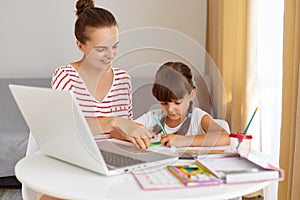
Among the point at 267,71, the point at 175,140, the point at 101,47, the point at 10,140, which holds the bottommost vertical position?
the point at 10,140

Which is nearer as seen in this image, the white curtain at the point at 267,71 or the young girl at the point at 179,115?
the young girl at the point at 179,115

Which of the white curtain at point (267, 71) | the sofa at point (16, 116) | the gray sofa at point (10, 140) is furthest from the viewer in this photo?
the gray sofa at point (10, 140)

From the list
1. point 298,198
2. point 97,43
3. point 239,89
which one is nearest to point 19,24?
point 239,89

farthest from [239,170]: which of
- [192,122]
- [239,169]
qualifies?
[192,122]

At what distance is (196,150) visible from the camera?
1.37m

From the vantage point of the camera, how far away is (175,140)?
1448mm

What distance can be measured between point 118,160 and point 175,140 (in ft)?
0.95

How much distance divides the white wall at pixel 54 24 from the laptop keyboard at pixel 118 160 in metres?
2.22

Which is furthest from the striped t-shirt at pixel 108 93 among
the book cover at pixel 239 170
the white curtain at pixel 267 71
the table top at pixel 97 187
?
the white curtain at pixel 267 71

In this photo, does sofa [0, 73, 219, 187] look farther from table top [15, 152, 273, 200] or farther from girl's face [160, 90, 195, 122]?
table top [15, 152, 273, 200]

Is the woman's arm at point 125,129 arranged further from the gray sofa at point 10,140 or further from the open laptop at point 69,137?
the gray sofa at point 10,140

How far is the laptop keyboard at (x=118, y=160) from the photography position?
1.17 m

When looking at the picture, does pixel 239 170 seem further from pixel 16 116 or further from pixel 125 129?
pixel 16 116

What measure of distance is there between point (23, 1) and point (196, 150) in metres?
2.39
